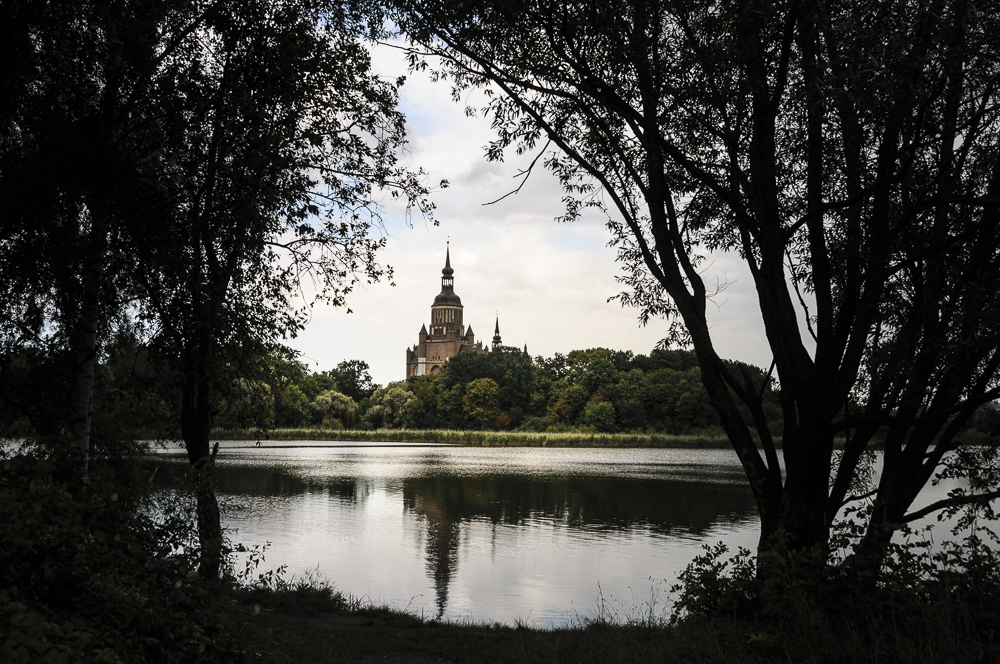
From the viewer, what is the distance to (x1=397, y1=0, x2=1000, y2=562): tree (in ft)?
17.6

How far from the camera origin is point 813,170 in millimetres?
6387

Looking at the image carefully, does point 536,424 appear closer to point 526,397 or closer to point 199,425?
point 526,397

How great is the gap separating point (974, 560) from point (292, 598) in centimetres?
693

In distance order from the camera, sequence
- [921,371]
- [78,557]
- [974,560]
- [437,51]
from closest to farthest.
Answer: [78,557] < [974,560] < [921,371] < [437,51]

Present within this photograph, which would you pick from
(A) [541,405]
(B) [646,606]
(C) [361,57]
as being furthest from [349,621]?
(A) [541,405]

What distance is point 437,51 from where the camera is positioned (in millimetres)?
7191

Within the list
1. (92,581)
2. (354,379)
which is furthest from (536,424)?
(92,581)

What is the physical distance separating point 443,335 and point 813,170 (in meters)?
155

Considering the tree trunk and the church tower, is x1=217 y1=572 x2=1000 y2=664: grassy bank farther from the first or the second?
the church tower

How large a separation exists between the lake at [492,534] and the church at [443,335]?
12999 cm

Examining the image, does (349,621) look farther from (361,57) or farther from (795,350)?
(361,57)

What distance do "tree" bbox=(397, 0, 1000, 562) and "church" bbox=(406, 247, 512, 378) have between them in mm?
148670

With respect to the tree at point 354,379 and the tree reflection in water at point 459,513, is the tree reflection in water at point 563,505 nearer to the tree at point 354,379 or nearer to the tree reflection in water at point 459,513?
the tree reflection in water at point 459,513

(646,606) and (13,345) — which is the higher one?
(13,345)
